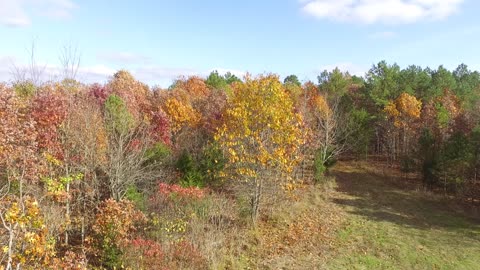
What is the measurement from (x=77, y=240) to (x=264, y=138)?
10.1 meters

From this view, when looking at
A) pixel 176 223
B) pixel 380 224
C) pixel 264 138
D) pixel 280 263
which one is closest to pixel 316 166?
pixel 380 224

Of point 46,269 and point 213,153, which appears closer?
point 46,269

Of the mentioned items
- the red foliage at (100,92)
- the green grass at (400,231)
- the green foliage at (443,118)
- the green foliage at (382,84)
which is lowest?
the green grass at (400,231)

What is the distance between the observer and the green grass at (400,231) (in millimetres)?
17469

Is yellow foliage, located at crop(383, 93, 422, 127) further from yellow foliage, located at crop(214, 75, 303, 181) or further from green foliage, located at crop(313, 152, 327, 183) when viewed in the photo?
yellow foliage, located at crop(214, 75, 303, 181)

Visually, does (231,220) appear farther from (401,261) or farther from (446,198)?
(446,198)

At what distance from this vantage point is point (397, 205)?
2692cm

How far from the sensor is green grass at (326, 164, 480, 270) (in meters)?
17.5

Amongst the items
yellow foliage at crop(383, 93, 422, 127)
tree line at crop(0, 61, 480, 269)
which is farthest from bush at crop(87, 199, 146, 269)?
yellow foliage at crop(383, 93, 422, 127)

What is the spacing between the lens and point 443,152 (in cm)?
3008

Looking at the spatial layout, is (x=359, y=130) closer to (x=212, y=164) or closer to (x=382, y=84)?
(x=382, y=84)

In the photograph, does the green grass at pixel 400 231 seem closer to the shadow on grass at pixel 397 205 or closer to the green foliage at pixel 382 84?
the shadow on grass at pixel 397 205

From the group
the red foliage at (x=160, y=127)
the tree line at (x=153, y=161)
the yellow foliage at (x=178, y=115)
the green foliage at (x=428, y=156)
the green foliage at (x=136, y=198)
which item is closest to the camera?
the tree line at (x=153, y=161)

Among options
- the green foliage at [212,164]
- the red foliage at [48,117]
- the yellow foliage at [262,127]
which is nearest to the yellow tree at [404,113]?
the green foliage at [212,164]
